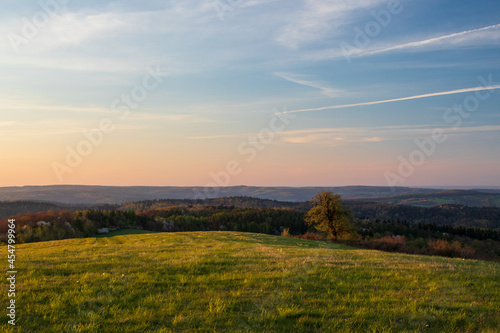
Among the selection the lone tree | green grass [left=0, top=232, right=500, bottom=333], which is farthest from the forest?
green grass [left=0, top=232, right=500, bottom=333]

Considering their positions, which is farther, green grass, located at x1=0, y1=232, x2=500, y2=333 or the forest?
the forest

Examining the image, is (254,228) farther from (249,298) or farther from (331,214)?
(249,298)

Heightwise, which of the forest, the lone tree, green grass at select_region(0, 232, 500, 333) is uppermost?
green grass at select_region(0, 232, 500, 333)

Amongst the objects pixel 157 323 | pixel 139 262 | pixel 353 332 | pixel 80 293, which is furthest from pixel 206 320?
pixel 139 262

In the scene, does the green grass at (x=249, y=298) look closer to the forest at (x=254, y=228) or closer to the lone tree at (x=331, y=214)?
the forest at (x=254, y=228)

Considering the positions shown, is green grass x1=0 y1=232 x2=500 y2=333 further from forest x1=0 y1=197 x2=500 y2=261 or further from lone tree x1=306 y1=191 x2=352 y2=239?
lone tree x1=306 y1=191 x2=352 y2=239

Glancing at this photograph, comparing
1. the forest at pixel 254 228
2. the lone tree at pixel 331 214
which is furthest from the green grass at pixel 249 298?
the lone tree at pixel 331 214

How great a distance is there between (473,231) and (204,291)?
15938cm

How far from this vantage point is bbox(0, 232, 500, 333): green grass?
7.91 meters

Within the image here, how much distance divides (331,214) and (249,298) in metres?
56.1

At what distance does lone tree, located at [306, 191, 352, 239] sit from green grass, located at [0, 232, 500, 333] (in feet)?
160

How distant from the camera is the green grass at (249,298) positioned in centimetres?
791

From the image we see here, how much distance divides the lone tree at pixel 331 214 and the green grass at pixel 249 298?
48.7 meters

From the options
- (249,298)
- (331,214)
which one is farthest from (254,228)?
(249,298)
